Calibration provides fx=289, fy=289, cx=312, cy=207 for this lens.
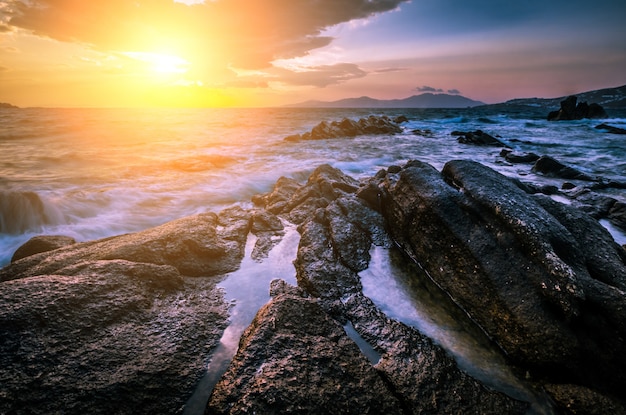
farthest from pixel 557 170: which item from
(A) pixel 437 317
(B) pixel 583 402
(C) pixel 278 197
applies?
(B) pixel 583 402

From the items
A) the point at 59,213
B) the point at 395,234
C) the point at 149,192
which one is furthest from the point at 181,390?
the point at 149,192

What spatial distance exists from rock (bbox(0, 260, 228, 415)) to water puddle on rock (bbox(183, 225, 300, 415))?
0.48ft

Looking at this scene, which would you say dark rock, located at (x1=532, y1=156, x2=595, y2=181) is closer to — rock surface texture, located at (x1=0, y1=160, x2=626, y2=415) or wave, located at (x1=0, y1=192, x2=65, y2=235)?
rock surface texture, located at (x1=0, y1=160, x2=626, y2=415)

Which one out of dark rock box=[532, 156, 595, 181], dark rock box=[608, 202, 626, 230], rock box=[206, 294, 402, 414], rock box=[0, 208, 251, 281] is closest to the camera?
rock box=[206, 294, 402, 414]

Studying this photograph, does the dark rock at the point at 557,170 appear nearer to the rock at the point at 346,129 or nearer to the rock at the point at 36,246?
the rock at the point at 36,246

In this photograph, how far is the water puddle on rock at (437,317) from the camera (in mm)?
4148

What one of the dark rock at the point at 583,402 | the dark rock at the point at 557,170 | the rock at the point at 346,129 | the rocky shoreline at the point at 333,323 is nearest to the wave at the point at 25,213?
the rocky shoreline at the point at 333,323

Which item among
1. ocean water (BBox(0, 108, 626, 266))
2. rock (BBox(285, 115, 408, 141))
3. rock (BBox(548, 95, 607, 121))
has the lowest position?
ocean water (BBox(0, 108, 626, 266))

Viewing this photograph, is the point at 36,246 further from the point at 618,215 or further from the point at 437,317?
the point at 618,215

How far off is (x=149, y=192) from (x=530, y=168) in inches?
921

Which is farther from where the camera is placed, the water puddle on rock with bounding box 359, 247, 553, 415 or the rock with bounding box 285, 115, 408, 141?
the rock with bounding box 285, 115, 408, 141

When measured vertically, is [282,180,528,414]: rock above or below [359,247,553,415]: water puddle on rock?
above

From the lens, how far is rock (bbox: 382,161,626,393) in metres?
4.17

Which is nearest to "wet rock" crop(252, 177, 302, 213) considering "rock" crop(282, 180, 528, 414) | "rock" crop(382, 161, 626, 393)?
"rock" crop(282, 180, 528, 414)
